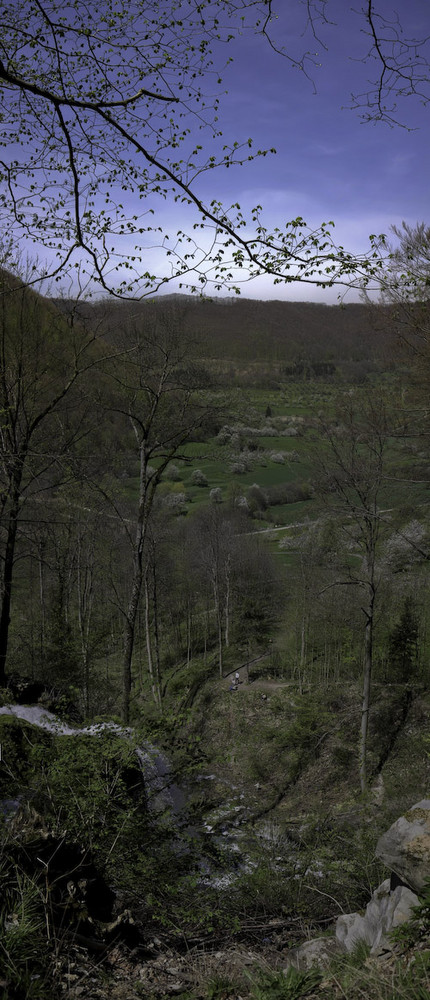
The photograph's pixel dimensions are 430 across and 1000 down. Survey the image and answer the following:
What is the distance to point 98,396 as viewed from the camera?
37.8 feet

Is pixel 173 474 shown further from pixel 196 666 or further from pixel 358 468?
pixel 358 468

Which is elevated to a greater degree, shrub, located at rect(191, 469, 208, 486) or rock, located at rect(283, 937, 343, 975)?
rock, located at rect(283, 937, 343, 975)

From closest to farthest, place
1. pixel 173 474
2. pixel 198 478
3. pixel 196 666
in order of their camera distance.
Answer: pixel 196 666
pixel 198 478
pixel 173 474

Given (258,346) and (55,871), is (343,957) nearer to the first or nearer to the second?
(55,871)

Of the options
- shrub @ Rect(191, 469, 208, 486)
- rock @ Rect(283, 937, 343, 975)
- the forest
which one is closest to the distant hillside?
the forest

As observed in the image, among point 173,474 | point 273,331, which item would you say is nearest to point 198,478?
point 173,474

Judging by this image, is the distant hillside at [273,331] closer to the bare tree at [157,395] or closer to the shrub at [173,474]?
the bare tree at [157,395]

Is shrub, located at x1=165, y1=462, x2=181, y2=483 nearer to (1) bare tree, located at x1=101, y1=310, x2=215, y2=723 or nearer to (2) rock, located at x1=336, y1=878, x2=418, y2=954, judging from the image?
(1) bare tree, located at x1=101, y1=310, x2=215, y2=723

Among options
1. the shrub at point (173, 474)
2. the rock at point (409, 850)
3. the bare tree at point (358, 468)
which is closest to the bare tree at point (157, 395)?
the bare tree at point (358, 468)

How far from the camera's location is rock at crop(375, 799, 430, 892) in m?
3.57

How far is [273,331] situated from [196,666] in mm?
62464

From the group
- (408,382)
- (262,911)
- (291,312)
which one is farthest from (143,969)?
(291,312)

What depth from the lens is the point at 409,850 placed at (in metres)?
3.66

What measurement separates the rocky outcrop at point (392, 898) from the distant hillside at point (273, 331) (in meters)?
3.86
